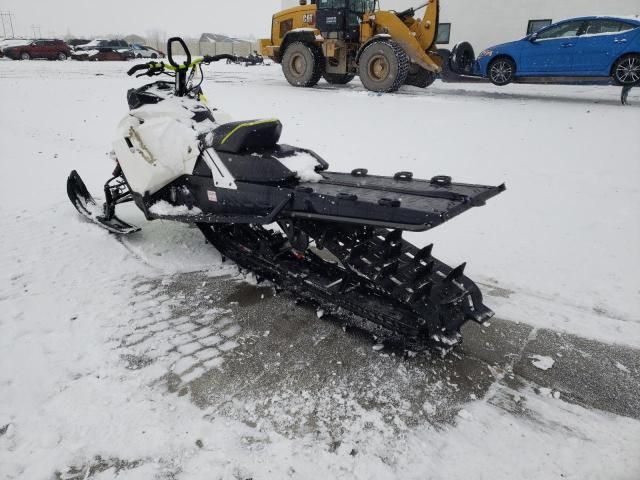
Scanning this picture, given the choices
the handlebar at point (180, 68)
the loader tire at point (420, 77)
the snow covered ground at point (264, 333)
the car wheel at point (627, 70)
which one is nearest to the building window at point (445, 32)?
the loader tire at point (420, 77)

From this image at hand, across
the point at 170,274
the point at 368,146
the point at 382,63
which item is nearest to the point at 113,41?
the point at 382,63

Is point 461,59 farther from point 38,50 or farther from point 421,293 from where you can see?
point 38,50

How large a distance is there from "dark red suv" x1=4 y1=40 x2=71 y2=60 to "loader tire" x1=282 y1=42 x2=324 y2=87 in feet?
69.0

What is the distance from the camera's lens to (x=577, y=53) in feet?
32.7

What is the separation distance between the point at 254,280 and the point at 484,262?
1.89 metres

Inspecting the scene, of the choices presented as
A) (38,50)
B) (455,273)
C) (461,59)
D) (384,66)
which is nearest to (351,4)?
(384,66)

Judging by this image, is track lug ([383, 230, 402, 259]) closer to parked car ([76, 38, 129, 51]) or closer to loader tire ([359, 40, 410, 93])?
loader tire ([359, 40, 410, 93])

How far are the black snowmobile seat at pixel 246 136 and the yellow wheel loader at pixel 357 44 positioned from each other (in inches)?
315

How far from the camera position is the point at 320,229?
2824mm

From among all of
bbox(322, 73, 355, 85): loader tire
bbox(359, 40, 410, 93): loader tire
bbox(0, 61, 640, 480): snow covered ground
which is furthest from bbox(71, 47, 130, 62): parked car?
bbox(0, 61, 640, 480): snow covered ground

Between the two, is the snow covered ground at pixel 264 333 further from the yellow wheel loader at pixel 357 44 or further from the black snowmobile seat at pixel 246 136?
the yellow wheel loader at pixel 357 44

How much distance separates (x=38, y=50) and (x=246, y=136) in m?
30.0

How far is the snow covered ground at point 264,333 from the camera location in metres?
1.94

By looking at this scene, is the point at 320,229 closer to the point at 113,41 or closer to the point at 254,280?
the point at 254,280
